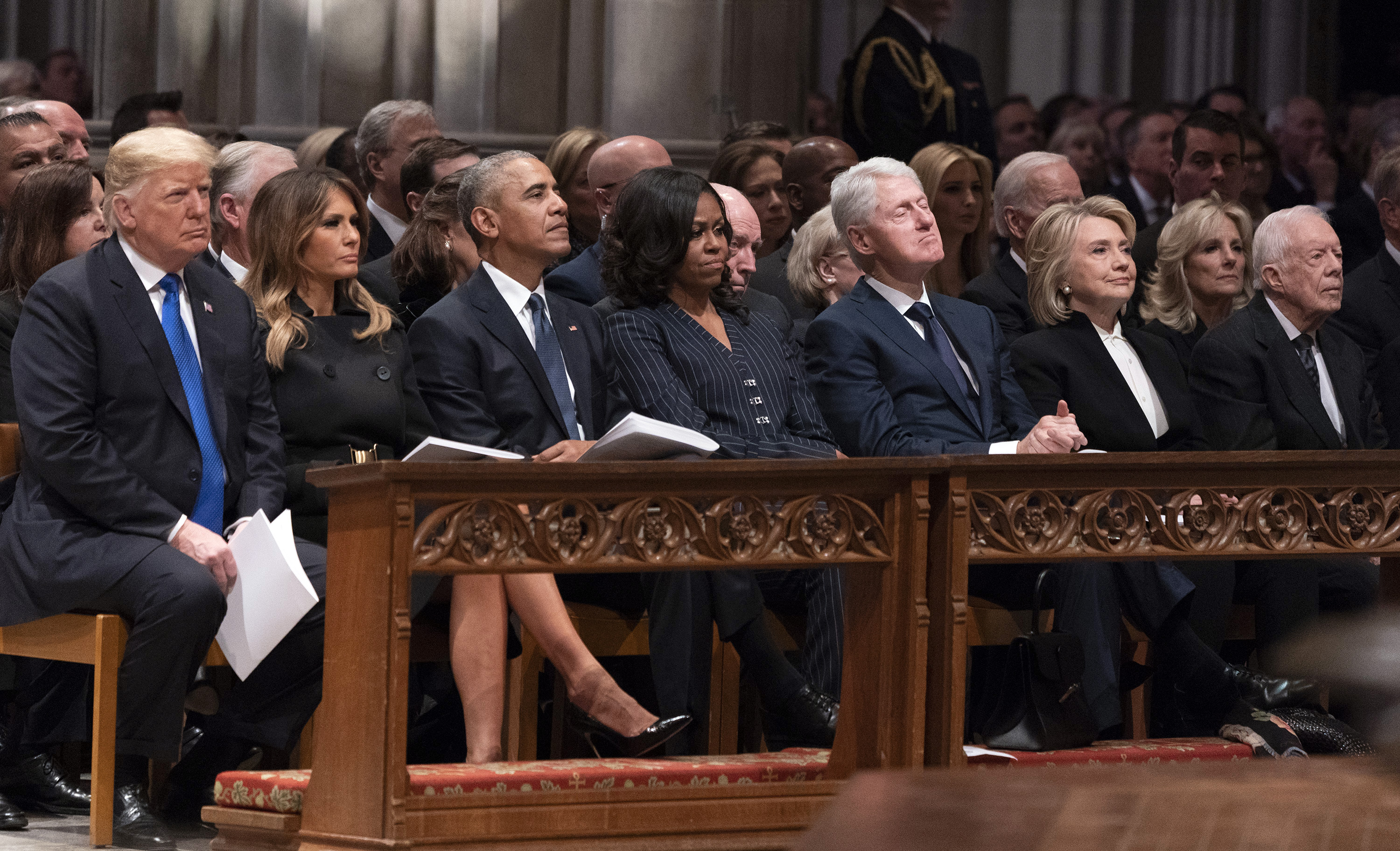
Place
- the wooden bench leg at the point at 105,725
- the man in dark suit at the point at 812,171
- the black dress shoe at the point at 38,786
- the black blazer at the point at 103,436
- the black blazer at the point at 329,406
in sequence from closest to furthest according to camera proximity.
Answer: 1. the wooden bench leg at the point at 105,725
2. the black blazer at the point at 103,436
3. the black dress shoe at the point at 38,786
4. the black blazer at the point at 329,406
5. the man in dark suit at the point at 812,171

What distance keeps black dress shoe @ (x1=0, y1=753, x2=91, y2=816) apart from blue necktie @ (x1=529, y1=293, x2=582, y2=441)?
1.42m

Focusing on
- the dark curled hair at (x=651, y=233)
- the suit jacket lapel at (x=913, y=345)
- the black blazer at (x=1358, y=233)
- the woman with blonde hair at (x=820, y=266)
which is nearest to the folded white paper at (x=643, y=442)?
the dark curled hair at (x=651, y=233)

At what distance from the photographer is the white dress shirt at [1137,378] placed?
17.6ft

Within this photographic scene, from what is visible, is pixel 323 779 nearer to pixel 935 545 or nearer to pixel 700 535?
pixel 700 535

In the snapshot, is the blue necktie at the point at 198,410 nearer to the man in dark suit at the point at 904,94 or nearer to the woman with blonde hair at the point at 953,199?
the woman with blonde hair at the point at 953,199

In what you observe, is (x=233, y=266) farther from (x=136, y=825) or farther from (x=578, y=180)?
(x=136, y=825)

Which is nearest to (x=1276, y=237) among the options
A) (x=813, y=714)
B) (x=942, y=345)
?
(x=942, y=345)

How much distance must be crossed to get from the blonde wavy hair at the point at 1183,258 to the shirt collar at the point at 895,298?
3.82ft

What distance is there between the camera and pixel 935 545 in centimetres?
380

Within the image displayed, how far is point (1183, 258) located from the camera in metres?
6.12

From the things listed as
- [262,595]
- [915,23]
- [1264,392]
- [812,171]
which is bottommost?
[262,595]

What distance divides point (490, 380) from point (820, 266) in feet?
4.72

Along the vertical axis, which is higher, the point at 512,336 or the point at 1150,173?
the point at 1150,173

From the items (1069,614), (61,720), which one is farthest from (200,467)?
(1069,614)
